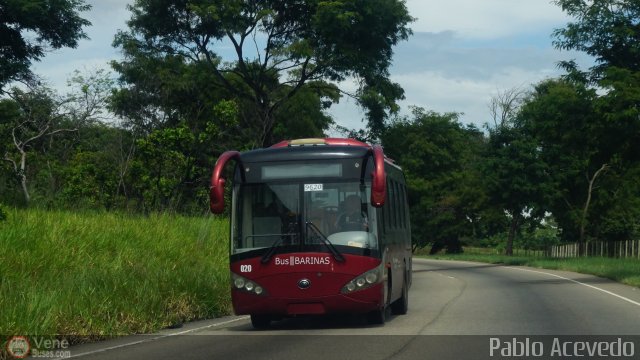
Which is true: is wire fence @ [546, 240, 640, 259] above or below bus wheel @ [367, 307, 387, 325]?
below

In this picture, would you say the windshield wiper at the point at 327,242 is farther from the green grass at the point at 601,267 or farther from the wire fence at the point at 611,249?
the wire fence at the point at 611,249

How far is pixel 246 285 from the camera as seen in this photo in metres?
13.7

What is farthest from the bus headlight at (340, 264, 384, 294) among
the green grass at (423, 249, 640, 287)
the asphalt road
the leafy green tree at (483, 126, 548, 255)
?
the leafy green tree at (483, 126, 548, 255)

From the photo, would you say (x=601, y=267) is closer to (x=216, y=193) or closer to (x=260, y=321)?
(x=260, y=321)

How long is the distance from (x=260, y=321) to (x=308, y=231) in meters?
1.90

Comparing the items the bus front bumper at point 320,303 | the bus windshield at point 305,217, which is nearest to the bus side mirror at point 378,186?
the bus windshield at point 305,217

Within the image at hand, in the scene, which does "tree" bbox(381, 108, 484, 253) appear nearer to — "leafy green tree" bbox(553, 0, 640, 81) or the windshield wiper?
"leafy green tree" bbox(553, 0, 640, 81)

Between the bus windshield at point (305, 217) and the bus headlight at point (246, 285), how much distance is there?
427 mm

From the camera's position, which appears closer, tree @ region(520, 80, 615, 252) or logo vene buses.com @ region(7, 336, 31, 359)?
logo vene buses.com @ region(7, 336, 31, 359)

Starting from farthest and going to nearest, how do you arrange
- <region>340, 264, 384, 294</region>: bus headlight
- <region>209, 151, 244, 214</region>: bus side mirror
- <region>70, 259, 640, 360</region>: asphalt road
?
<region>340, 264, 384, 294</region>: bus headlight < <region>209, 151, 244, 214</region>: bus side mirror < <region>70, 259, 640, 360</region>: asphalt road

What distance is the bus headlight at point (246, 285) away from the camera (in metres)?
13.6

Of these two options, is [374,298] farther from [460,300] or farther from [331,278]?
[460,300]

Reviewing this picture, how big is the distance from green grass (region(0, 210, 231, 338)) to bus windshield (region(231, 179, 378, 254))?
73.1 inches

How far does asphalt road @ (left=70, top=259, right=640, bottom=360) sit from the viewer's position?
1079 cm
